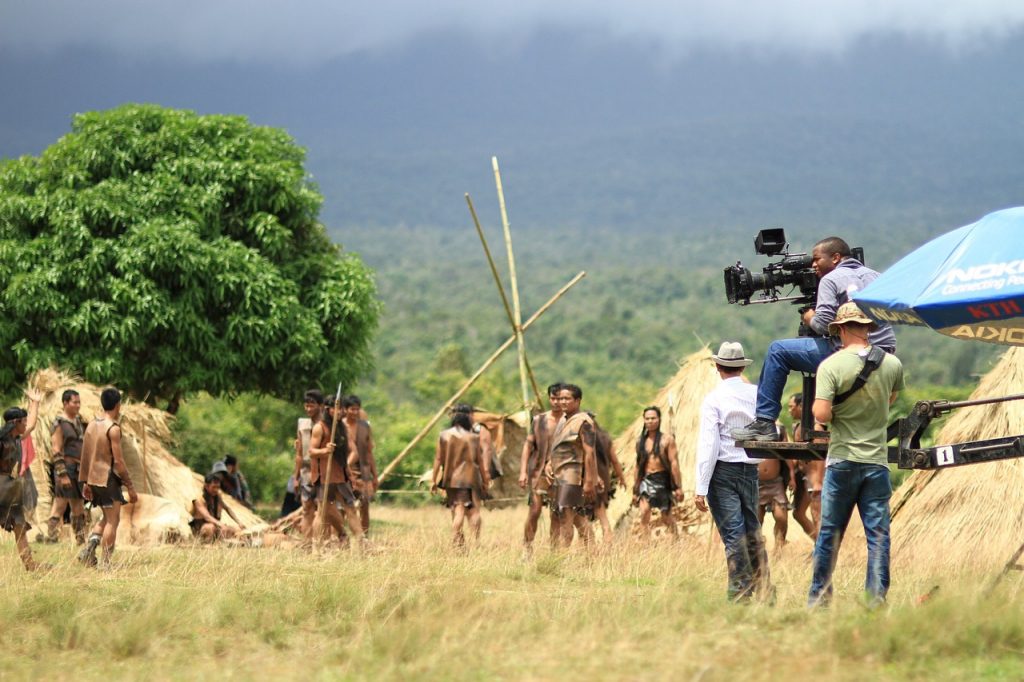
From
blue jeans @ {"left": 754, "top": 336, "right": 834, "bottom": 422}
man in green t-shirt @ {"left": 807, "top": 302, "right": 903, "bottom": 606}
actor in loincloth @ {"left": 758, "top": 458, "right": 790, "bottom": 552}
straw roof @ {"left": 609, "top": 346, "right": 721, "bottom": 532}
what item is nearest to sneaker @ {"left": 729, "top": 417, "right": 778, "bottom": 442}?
blue jeans @ {"left": 754, "top": 336, "right": 834, "bottom": 422}

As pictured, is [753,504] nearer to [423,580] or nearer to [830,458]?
[830,458]

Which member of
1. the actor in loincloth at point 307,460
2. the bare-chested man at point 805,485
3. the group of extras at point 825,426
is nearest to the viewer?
the group of extras at point 825,426

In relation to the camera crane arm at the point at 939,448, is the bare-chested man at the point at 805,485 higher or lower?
lower

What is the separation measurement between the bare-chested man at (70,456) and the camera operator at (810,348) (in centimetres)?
650

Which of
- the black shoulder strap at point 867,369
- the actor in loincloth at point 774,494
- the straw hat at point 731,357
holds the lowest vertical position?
the actor in loincloth at point 774,494

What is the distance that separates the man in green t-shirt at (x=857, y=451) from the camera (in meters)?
7.83

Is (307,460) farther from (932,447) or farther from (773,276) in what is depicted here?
(932,447)

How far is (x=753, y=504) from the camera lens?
8812 mm

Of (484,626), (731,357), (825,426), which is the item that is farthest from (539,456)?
(484,626)

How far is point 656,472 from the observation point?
1427 cm

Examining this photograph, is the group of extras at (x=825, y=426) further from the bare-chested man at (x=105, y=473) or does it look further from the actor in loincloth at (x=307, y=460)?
the actor in loincloth at (x=307, y=460)

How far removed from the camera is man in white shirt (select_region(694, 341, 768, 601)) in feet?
28.3

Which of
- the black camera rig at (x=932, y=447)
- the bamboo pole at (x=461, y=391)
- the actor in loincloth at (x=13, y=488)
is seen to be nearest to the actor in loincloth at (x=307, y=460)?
the bamboo pole at (x=461, y=391)

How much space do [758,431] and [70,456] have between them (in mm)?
7394
